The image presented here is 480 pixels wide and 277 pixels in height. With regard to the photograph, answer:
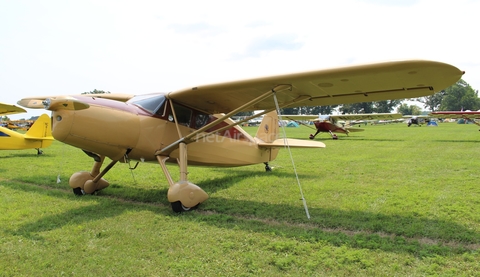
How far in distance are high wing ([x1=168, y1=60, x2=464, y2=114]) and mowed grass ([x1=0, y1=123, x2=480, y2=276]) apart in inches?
80.2

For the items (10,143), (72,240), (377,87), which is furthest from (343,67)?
(10,143)

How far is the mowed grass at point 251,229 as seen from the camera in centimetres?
350

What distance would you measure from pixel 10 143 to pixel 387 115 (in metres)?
27.9

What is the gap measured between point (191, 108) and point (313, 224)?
3.67 metres

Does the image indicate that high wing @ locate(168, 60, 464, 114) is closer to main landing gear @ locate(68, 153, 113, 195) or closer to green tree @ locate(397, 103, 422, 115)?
main landing gear @ locate(68, 153, 113, 195)

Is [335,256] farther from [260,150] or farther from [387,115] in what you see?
[387,115]

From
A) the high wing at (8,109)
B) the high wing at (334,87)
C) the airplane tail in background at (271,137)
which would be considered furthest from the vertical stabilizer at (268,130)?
the high wing at (8,109)

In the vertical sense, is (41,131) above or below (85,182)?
above

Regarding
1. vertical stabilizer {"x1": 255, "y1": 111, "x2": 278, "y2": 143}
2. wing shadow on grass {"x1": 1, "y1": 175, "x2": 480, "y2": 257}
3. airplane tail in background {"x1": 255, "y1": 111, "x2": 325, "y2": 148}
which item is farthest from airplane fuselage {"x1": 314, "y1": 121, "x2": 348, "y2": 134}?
wing shadow on grass {"x1": 1, "y1": 175, "x2": 480, "y2": 257}

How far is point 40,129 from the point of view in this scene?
1642cm

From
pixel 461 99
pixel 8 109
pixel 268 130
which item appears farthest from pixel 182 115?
pixel 461 99

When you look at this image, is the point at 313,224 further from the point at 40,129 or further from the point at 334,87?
the point at 40,129

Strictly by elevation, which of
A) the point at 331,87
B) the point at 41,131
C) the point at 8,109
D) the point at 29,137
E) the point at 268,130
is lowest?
the point at 29,137

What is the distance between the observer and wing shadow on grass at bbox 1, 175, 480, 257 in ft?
13.5
